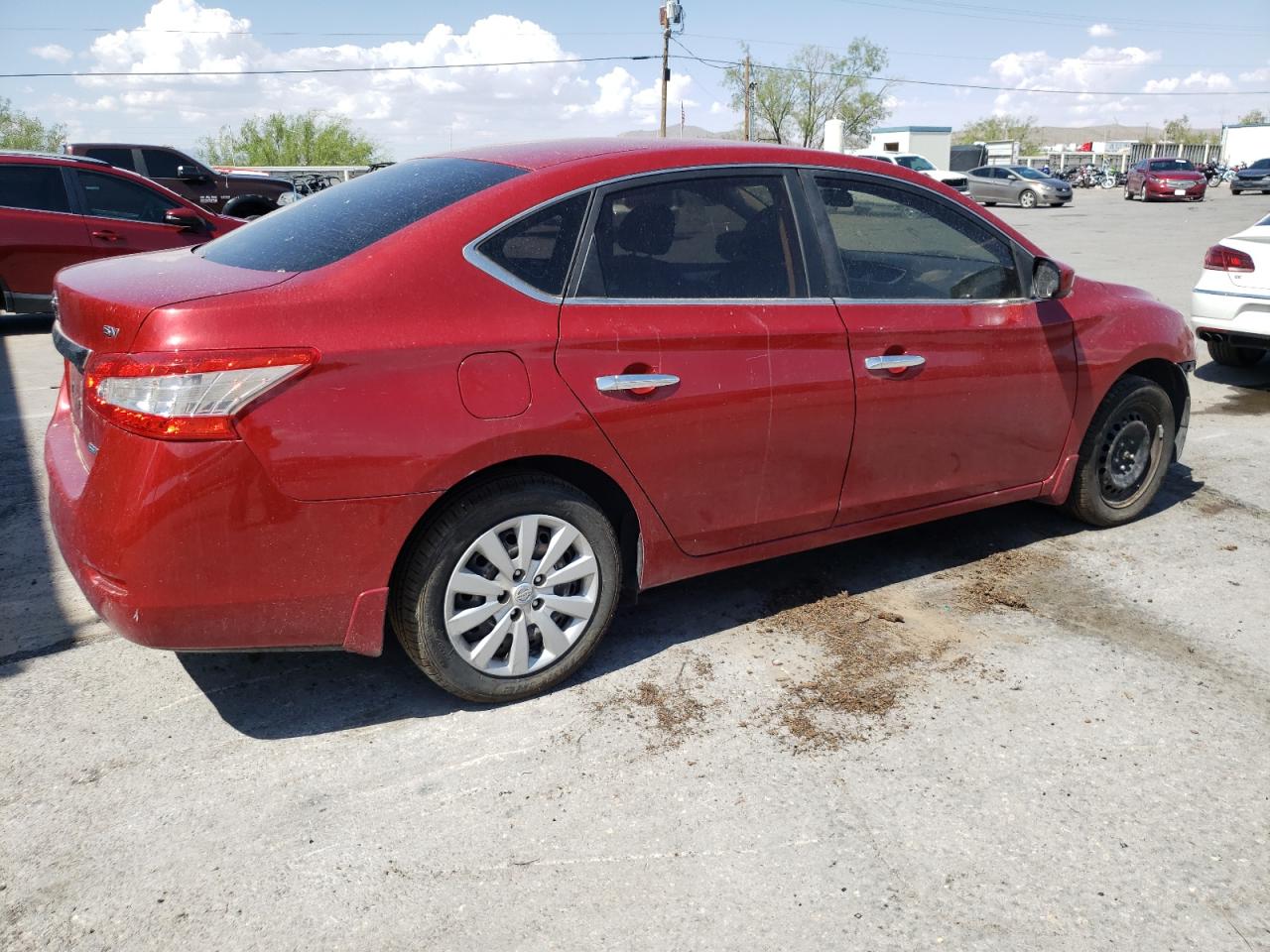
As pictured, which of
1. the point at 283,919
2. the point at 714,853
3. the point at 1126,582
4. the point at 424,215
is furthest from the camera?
the point at 1126,582

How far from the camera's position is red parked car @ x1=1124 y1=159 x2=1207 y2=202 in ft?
129

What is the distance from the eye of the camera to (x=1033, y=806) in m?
2.87

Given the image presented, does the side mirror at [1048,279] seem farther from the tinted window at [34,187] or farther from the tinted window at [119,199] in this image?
the tinted window at [34,187]

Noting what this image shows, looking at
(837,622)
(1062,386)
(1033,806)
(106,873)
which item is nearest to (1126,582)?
(1062,386)

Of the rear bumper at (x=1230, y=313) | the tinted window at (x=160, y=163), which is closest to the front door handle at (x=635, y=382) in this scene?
the rear bumper at (x=1230, y=313)

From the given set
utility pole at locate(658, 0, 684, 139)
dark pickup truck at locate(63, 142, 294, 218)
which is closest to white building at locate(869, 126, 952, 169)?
utility pole at locate(658, 0, 684, 139)

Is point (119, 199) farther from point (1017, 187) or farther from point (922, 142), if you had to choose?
point (922, 142)

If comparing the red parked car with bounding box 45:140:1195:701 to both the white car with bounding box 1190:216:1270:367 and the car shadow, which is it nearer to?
the car shadow

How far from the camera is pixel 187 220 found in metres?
10.7

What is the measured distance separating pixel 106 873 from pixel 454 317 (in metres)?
1.67

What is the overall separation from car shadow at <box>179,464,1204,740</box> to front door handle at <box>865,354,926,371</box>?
0.98 meters

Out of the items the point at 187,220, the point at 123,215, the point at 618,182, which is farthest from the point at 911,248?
the point at 123,215

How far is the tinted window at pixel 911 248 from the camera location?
3850 mm

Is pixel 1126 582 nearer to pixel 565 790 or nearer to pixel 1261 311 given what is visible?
pixel 565 790
